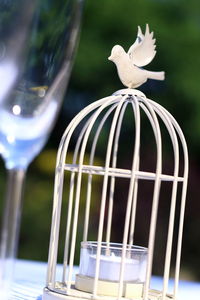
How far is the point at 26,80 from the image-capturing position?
363 millimetres

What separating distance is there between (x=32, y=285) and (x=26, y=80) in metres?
0.60

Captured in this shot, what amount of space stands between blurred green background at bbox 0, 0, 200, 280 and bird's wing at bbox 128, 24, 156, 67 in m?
2.83

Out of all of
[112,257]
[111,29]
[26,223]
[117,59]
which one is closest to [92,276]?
[112,257]

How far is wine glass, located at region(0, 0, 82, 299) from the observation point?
33 centimetres

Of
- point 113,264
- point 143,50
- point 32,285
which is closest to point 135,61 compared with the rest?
point 143,50

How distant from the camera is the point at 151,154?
3.62m

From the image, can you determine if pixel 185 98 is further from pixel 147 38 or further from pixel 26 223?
pixel 147 38

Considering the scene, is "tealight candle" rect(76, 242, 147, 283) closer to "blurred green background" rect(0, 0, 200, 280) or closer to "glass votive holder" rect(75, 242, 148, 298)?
"glass votive holder" rect(75, 242, 148, 298)

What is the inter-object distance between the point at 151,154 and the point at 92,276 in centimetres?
295

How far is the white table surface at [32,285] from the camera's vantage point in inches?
31.7

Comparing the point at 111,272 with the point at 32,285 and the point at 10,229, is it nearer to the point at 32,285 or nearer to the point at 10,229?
the point at 32,285

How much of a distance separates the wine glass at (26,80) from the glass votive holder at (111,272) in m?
0.33

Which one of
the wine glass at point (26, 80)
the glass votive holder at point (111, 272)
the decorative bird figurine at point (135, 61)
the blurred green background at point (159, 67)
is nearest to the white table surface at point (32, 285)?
the glass votive holder at point (111, 272)

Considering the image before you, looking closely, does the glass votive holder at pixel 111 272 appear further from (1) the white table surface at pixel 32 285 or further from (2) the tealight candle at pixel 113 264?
(1) the white table surface at pixel 32 285
